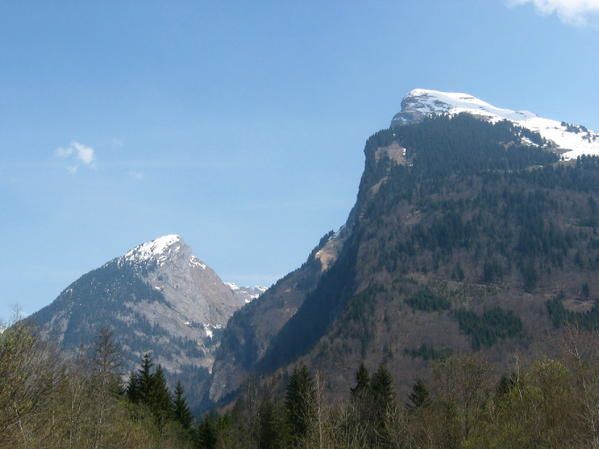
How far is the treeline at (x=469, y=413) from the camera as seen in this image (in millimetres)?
45188

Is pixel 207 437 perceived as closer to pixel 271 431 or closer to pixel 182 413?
pixel 182 413

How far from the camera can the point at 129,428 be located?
6156cm

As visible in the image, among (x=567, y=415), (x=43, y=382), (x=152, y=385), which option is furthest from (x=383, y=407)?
(x=43, y=382)

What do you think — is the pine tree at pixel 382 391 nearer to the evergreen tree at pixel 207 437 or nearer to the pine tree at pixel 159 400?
the evergreen tree at pixel 207 437

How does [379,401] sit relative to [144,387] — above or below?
below

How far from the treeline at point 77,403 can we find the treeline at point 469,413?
1015 cm

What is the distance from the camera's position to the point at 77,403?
5528 cm

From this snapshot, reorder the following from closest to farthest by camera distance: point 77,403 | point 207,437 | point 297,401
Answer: point 77,403
point 207,437
point 297,401

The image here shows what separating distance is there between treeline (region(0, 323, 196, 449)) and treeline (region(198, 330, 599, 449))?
33.3 feet

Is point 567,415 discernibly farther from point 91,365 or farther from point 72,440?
point 91,365

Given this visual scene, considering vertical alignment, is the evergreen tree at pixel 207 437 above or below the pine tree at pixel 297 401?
below

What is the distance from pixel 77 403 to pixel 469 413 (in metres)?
35.6

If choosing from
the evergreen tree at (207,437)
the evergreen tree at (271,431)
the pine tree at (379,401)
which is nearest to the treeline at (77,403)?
the evergreen tree at (207,437)

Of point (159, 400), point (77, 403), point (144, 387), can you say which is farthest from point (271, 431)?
point (77, 403)
